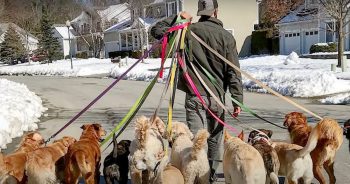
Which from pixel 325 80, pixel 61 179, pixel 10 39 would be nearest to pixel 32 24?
pixel 10 39

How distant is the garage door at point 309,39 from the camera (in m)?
43.1

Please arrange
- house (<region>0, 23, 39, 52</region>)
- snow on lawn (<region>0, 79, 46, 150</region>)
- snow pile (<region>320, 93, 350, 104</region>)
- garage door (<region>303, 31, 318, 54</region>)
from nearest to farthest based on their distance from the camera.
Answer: snow on lawn (<region>0, 79, 46, 150</region>) < snow pile (<region>320, 93, 350, 104</region>) < garage door (<region>303, 31, 318, 54</region>) < house (<region>0, 23, 39, 52</region>)

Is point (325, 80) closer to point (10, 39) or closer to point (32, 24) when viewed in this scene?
point (10, 39)

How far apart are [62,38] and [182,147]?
75.9m

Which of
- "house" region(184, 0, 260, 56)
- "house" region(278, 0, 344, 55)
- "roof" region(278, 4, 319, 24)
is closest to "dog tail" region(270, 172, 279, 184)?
"roof" region(278, 4, 319, 24)

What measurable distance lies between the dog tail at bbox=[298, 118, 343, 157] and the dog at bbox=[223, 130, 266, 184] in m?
0.66

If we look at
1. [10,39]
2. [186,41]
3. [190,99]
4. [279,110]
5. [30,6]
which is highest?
[30,6]

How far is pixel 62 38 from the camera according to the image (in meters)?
78.2

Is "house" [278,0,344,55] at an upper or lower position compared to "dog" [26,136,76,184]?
upper

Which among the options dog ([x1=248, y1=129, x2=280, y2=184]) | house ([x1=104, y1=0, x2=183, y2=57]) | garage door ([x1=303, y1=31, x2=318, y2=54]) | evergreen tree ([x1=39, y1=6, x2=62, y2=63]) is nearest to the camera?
dog ([x1=248, y1=129, x2=280, y2=184])

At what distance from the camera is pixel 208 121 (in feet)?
18.7

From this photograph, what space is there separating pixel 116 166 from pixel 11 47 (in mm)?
68485

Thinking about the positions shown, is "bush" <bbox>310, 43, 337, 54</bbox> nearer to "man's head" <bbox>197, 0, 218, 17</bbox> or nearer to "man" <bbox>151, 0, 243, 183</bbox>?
"man" <bbox>151, 0, 243, 183</bbox>

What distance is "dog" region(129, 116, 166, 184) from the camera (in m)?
5.11
